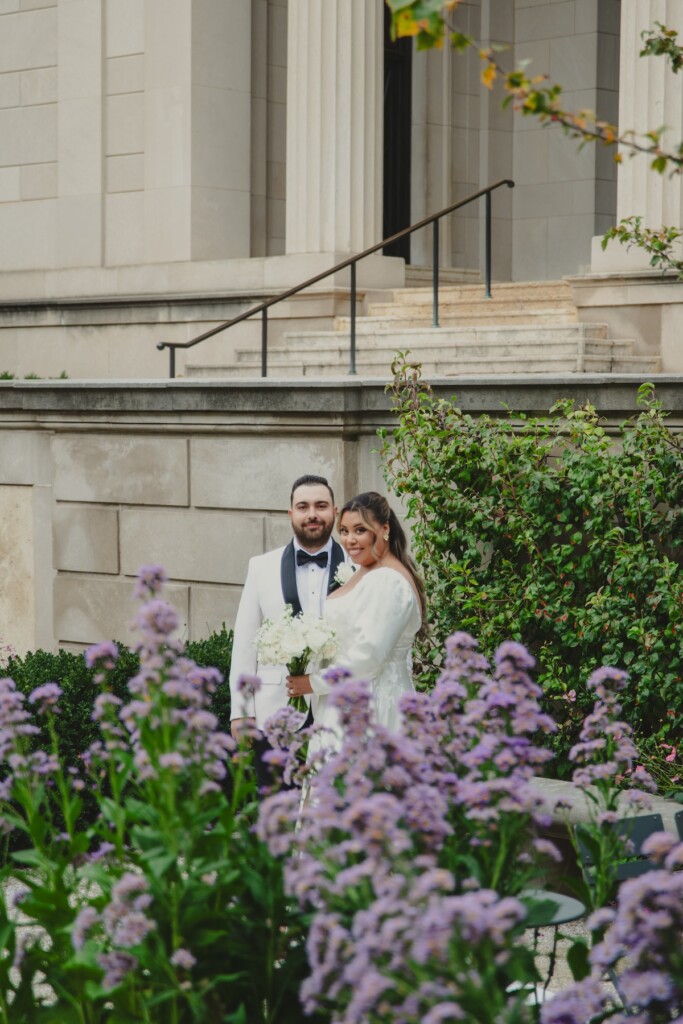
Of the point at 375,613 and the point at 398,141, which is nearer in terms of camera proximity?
the point at 375,613

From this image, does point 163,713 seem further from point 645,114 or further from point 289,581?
point 645,114

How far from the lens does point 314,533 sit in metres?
6.88

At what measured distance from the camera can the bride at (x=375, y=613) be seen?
19.8ft

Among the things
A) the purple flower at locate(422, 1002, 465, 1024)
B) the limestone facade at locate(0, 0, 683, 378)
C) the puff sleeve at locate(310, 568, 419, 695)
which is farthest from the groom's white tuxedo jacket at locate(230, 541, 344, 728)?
the limestone facade at locate(0, 0, 683, 378)

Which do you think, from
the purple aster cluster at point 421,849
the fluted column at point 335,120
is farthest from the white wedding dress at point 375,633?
the fluted column at point 335,120

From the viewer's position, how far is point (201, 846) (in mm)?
3672

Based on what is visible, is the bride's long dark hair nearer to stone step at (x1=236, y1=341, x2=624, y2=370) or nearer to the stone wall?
the stone wall

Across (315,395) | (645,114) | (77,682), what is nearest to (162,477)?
(315,395)

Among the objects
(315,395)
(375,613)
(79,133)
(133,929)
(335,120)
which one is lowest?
(133,929)

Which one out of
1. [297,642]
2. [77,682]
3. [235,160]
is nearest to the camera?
[297,642]

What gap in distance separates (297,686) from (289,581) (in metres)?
0.94

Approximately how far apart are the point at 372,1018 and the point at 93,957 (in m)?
0.95

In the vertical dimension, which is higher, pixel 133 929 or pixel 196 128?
pixel 196 128

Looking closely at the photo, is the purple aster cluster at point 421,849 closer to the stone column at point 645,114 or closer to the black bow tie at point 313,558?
the black bow tie at point 313,558
